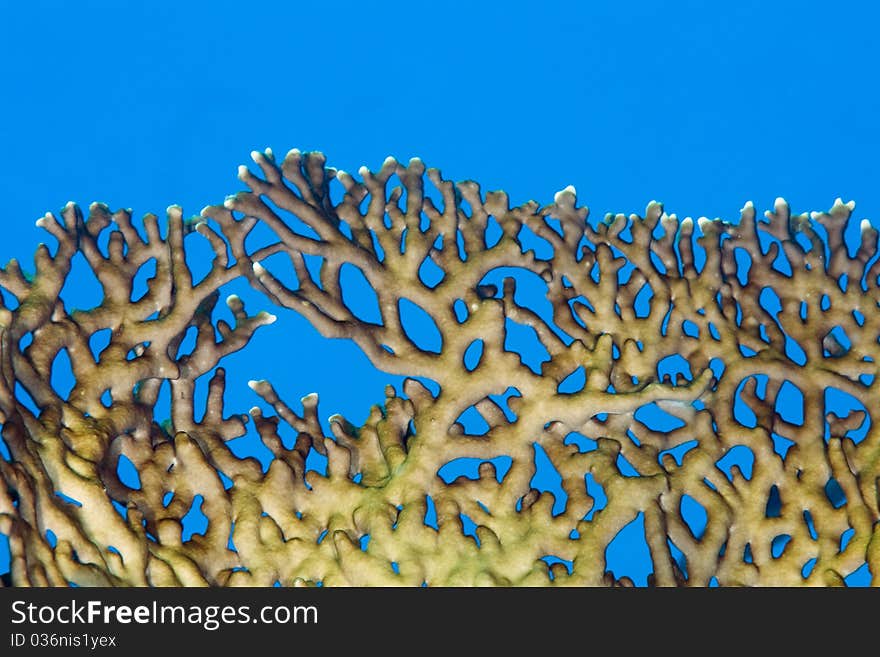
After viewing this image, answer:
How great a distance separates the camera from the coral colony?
3.22 metres

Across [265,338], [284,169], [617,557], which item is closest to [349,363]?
[265,338]

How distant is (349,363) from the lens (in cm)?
5784

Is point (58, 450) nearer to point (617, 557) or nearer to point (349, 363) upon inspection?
point (617, 557)

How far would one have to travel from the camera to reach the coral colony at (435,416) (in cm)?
322

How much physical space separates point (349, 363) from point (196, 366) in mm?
54451

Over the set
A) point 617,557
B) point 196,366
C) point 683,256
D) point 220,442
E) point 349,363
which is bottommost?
point 220,442

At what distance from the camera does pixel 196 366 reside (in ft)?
12.1

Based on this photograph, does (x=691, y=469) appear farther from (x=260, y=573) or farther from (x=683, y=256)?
(x=260, y=573)

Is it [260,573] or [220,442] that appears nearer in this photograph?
[260,573]

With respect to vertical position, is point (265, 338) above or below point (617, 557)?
above

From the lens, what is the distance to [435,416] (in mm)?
3463

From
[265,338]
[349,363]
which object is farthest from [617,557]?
[265,338]
